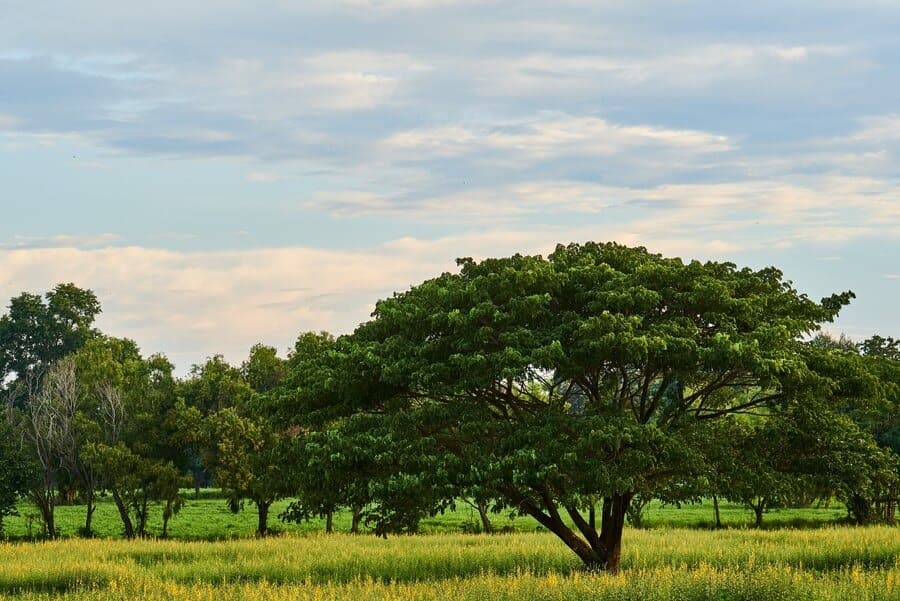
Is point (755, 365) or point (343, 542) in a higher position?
point (755, 365)

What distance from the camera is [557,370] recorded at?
87.8 ft

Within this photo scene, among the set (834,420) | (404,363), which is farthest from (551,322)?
(834,420)

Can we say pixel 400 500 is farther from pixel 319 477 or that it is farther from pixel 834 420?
pixel 834 420

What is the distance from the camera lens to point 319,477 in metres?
27.0

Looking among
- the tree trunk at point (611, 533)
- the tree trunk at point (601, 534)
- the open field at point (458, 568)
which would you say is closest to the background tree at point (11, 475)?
the open field at point (458, 568)

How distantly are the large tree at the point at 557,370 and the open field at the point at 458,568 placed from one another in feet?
8.21

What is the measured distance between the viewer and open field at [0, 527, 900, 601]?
23.5 metres

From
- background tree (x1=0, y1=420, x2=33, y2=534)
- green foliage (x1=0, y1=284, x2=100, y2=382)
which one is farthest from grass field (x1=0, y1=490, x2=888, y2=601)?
green foliage (x1=0, y1=284, x2=100, y2=382)

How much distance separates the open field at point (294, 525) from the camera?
6494 cm

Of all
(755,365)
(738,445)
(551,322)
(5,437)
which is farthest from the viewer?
(5,437)

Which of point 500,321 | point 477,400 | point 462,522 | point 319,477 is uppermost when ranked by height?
point 500,321

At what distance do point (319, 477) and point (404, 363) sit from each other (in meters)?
3.66

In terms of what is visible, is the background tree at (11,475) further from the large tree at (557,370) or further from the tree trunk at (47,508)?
the large tree at (557,370)

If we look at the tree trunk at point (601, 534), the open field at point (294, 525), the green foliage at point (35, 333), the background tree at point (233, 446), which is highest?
the green foliage at point (35, 333)
